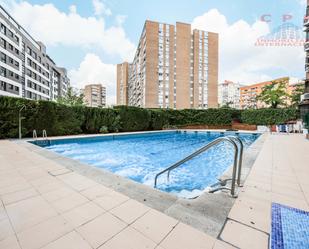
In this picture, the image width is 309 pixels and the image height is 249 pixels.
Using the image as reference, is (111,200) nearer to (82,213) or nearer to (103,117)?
(82,213)

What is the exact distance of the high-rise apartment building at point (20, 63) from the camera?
25.6 metres

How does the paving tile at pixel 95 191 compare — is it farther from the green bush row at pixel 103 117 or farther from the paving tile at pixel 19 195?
the green bush row at pixel 103 117

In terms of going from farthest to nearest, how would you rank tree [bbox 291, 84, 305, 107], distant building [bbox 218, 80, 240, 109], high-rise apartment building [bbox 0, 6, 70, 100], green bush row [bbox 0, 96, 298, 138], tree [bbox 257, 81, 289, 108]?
distant building [bbox 218, 80, 240, 109] < tree [bbox 291, 84, 305, 107] < tree [bbox 257, 81, 289, 108] < high-rise apartment building [bbox 0, 6, 70, 100] < green bush row [bbox 0, 96, 298, 138]

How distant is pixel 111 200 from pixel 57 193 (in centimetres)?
98

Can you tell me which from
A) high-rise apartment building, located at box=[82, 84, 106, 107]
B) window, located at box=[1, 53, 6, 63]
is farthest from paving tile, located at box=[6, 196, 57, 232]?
high-rise apartment building, located at box=[82, 84, 106, 107]

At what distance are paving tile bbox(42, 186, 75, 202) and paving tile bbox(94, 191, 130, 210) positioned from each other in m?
0.61

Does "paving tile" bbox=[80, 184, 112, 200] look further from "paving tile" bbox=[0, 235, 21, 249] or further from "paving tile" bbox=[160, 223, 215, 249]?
"paving tile" bbox=[160, 223, 215, 249]

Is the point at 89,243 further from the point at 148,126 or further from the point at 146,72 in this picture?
the point at 146,72

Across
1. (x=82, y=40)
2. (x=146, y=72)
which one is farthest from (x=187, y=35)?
(x=82, y=40)

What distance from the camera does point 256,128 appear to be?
1908 cm

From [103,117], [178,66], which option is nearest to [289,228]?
[103,117]

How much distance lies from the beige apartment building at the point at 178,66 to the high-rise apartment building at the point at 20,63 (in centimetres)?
2564

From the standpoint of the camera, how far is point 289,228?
1.78 m

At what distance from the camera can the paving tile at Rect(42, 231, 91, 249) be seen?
1.46 m
